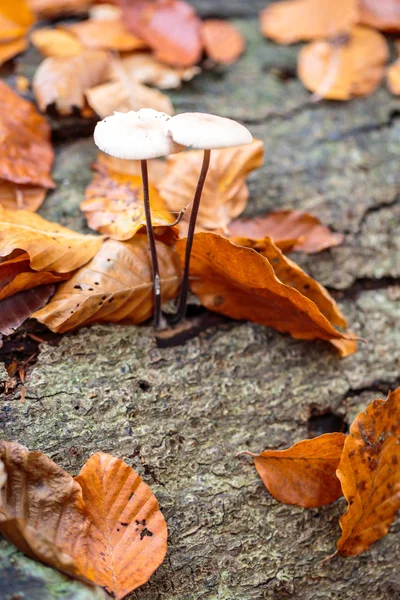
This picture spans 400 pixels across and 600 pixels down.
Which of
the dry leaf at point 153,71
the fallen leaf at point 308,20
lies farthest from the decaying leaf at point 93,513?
the fallen leaf at point 308,20

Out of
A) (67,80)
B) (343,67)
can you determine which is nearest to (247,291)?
(67,80)

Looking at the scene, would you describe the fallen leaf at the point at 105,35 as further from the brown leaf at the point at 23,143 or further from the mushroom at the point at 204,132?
the mushroom at the point at 204,132

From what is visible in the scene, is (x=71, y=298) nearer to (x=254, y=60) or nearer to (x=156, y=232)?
(x=156, y=232)

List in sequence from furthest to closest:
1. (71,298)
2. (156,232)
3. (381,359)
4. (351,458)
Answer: (381,359), (156,232), (71,298), (351,458)

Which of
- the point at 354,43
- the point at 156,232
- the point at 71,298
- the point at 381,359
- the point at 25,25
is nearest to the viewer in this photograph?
the point at 71,298

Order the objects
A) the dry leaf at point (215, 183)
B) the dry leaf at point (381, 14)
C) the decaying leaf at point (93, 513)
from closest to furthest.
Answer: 1. the decaying leaf at point (93, 513)
2. the dry leaf at point (215, 183)
3. the dry leaf at point (381, 14)

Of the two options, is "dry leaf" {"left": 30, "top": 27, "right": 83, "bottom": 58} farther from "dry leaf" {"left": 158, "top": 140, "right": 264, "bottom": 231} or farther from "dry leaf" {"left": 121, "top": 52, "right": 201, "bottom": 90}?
"dry leaf" {"left": 158, "top": 140, "right": 264, "bottom": 231}

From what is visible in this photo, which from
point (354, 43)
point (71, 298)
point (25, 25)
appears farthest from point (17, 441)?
point (354, 43)
